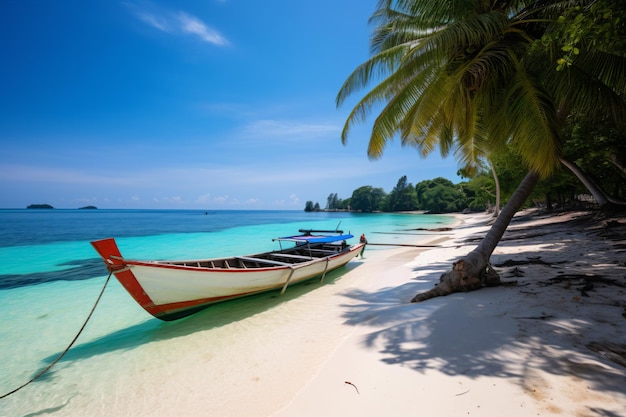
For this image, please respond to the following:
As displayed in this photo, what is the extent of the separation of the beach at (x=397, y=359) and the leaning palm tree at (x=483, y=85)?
1493 mm

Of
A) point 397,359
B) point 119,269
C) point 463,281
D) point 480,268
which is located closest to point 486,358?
point 397,359

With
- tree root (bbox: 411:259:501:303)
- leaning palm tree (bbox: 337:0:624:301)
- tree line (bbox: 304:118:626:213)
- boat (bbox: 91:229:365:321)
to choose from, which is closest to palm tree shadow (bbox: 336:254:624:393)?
tree root (bbox: 411:259:501:303)

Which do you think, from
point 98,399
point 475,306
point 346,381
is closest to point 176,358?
point 98,399

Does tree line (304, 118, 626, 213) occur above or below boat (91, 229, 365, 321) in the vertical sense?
above

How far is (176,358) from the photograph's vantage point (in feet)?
16.7

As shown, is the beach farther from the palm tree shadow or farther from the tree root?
the tree root

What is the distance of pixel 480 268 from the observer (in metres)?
5.97

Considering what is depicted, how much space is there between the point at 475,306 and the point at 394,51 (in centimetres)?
701

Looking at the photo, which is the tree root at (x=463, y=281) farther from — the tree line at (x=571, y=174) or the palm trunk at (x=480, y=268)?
the tree line at (x=571, y=174)

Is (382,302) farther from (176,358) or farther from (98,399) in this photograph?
(98,399)

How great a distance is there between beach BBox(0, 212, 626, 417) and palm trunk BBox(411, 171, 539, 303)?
230 mm

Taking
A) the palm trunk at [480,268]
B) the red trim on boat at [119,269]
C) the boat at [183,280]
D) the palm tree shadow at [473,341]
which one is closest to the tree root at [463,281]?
the palm trunk at [480,268]

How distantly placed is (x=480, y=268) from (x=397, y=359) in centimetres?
354

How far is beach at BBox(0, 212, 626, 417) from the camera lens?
8.98 ft
